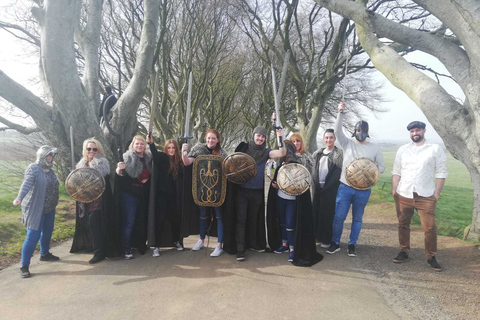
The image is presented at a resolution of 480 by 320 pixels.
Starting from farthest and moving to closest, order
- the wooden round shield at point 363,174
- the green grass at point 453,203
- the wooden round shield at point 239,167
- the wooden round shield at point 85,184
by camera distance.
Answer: the green grass at point 453,203 → the wooden round shield at point 363,174 → the wooden round shield at point 239,167 → the wooden round shield at point 85,184

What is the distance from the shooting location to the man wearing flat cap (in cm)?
387

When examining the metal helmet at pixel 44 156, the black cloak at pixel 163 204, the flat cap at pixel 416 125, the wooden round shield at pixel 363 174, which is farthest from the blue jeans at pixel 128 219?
the flat cap at pixel 416 125

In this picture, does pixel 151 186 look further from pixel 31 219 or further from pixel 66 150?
pixel 66 150

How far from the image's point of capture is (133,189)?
4.24 metres

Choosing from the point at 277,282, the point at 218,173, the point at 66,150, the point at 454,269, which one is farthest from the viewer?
the point at 66,150

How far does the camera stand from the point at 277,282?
353 cm

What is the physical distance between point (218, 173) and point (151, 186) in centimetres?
104

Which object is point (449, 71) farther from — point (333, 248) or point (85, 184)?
point (85, 184)

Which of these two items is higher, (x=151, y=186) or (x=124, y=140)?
(x=124, y=140)

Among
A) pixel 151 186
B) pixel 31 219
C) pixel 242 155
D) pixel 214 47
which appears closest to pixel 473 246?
pixel 242 155

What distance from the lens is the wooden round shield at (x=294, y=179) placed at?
3.95 meters

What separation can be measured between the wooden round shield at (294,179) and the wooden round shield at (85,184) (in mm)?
2469

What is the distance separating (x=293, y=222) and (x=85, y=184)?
295cm

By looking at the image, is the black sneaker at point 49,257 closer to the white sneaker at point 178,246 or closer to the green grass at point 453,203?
the white sneaker at point 178,246
